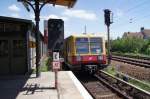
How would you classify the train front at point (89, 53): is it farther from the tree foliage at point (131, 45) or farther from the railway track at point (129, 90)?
the tree foliage at point (131, 45)

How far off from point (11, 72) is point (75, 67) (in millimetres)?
3610

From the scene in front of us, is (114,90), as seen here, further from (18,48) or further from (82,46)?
(18,48)

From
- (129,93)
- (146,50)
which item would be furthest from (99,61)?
(146,50)

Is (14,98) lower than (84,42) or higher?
lower

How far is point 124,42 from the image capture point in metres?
76.1

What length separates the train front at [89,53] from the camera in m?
21.1

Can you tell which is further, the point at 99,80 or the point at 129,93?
the point at 99,80

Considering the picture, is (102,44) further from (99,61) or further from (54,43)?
(54,43)

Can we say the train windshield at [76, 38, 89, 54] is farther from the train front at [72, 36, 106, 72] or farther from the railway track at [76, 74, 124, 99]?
the railway track at [76, 74, 124, 99]

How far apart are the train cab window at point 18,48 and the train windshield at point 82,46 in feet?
10.4

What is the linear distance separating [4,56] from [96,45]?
519 centimetres

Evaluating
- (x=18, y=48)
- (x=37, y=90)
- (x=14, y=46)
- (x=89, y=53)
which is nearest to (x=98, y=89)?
(x=89, y=53)

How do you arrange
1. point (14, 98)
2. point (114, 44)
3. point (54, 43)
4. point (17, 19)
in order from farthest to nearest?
point (114, 44)
point (17, 19)
point (54, 43)
point (14, 98)

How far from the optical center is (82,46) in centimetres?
2138
